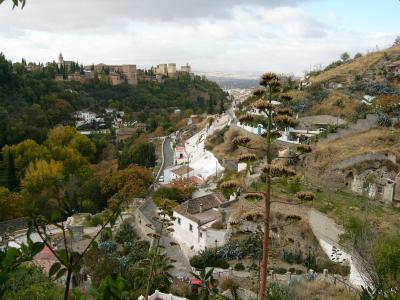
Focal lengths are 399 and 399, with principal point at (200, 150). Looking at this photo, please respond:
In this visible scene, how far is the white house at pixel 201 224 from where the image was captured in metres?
14.1

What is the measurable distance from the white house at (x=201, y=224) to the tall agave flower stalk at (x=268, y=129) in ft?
33.7

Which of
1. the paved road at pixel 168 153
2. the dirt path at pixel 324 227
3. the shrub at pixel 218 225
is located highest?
the dirt path at pixel 324 227

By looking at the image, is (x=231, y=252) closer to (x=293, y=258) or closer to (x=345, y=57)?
(x=293, y=258)

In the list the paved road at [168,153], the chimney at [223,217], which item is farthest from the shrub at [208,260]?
the paved road at [168,153]

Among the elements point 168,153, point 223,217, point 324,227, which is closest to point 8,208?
point 168,153

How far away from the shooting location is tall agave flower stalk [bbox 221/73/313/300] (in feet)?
12.2

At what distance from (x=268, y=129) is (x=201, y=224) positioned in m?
11.3

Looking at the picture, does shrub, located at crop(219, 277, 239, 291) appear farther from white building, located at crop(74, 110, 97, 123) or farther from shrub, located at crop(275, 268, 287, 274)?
white building, located at crop(74, 110, 97, 123)

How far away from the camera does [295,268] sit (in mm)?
11906

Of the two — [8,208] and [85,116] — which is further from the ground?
[85,116]

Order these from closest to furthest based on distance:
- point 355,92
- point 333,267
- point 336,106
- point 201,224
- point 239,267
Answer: point 333,267 → point 239,267 → point 201,224 → point 336,106 → point 355,92

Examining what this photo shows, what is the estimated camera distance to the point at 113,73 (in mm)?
83438

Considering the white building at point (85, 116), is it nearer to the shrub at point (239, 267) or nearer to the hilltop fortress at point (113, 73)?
the hilltop fortress at point (113, 73)

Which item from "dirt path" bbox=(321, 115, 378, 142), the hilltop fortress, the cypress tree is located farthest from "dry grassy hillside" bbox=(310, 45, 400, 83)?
the hilltop fortress
